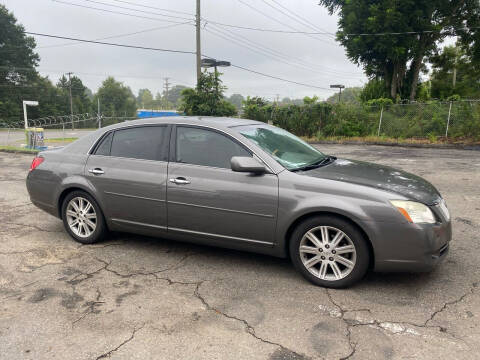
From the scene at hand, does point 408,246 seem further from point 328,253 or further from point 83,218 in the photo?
point 83,218

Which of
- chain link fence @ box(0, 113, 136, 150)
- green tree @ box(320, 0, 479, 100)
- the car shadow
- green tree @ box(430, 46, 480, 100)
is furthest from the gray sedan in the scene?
green tree @ box(430, 46, 480, 100)

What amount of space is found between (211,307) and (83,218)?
91.3 inches

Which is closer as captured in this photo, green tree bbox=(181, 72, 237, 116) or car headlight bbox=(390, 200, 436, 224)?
car headlight bbox=(390, 200, 436, 224)

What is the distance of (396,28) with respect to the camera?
22688 mm

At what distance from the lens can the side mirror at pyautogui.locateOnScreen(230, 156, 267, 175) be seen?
3658 mm

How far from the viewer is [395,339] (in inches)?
107

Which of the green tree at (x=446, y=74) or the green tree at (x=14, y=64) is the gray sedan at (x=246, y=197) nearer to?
the green tree at (x=446, y=74)

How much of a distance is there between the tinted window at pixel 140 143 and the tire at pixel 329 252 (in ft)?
5.74

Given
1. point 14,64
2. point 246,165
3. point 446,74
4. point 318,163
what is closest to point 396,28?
point 446,74

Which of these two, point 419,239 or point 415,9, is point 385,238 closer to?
point 419,239

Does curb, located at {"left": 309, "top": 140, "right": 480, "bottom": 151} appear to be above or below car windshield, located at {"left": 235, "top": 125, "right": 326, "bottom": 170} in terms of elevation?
A: below

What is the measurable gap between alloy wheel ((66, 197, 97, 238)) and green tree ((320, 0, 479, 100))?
21931 mm

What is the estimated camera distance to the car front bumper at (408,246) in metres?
3.27

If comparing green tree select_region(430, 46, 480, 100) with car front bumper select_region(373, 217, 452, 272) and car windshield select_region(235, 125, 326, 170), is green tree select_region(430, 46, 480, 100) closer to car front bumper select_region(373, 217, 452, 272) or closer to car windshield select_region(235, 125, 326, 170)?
car windshield select_region(235, 125, 326, 170)
